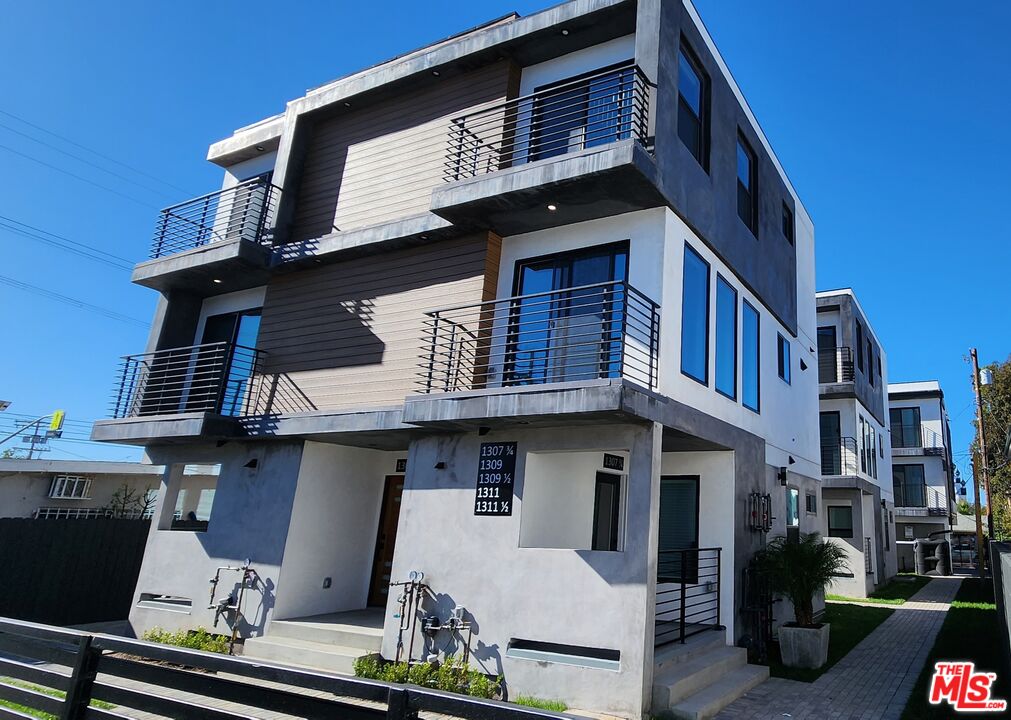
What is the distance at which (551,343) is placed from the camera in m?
9.62

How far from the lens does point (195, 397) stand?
13656 mm

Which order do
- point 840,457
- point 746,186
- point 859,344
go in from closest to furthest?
point 746,186 < point 840,457 < point 859,344

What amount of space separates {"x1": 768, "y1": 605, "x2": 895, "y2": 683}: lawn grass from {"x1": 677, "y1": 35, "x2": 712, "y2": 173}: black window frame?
7959 mm

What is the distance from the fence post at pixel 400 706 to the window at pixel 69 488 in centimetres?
2332

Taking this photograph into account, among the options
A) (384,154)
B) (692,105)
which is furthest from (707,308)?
(384,154)

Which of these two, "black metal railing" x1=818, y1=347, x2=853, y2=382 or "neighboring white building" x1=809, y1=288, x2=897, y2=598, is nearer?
"neighboring white building" x1=809, y1=288, x2=897, y2=598

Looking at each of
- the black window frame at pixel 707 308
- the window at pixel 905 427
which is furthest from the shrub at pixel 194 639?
the window at pixel 905 427

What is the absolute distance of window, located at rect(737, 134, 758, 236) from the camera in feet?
41.5

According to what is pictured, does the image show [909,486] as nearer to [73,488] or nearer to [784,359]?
[784,359]

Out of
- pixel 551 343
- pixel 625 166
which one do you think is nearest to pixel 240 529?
pixel 551 343

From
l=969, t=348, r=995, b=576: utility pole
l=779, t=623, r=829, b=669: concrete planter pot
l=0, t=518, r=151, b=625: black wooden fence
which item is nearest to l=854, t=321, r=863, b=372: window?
l=969, t=348, r=995, b=576: utility pole

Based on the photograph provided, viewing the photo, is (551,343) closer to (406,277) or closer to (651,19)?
(406,277)

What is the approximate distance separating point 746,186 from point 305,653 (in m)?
11.4

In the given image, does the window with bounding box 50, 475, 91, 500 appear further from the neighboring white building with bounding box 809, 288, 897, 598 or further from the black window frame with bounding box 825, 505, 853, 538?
the black window frame with bounding box 825, 505, 853, 538
